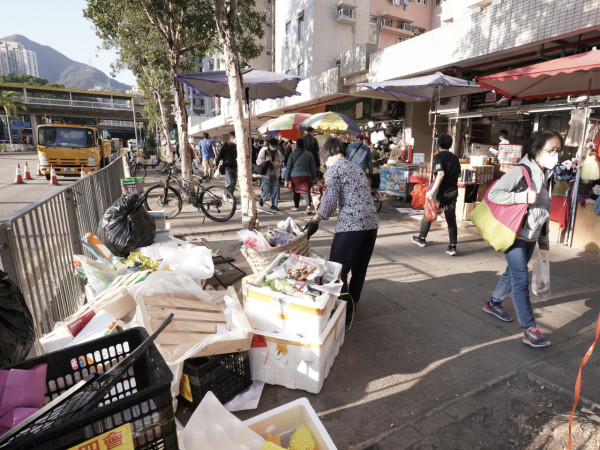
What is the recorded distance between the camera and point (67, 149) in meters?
15.0

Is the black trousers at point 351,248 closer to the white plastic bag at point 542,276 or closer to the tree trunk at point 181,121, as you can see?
the white plastic bag at point 542,276

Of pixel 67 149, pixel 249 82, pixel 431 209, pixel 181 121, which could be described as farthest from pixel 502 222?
pixel 67 149

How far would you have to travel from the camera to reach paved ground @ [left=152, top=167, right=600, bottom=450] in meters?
2.40

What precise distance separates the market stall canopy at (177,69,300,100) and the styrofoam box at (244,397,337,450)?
22.8ft

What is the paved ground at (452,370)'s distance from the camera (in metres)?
2.40

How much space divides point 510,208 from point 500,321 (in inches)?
51.7

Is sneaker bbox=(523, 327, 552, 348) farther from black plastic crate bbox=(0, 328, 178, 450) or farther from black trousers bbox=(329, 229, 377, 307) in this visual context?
black plastic crate bbox=(0, 328, 178, 450)

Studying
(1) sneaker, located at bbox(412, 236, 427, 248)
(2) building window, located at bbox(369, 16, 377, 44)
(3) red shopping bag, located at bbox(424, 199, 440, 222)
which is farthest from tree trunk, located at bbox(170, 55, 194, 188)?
(2) building window, located at bbox(369, 16, 377, 44)

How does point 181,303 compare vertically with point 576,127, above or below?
below

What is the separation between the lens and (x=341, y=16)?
2242cm

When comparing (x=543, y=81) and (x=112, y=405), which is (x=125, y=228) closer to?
(x=112, y=405)

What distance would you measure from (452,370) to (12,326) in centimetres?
306

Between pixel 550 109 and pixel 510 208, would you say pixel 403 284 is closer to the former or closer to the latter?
pixel 510 208

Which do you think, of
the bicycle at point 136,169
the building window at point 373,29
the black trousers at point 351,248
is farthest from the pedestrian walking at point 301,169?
the building window at point 373,29
